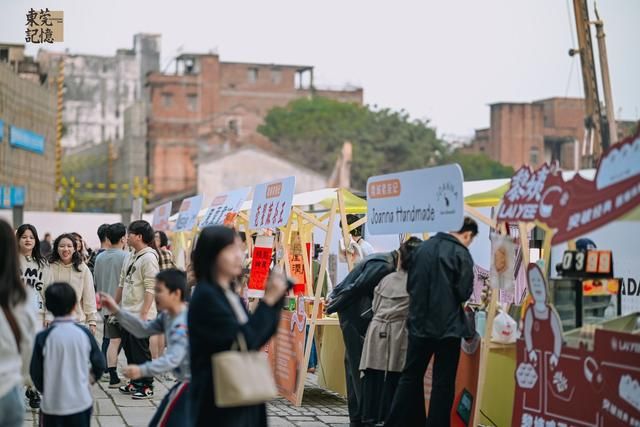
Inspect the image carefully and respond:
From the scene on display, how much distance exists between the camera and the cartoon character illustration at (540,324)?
696 centimetres

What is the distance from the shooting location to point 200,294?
4922 mm

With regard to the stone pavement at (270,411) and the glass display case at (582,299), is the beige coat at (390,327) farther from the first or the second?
the glass display case at (582,299)

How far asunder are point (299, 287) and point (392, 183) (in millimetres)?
3577

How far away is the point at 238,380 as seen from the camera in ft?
15.2

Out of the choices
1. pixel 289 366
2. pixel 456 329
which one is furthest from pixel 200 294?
pixel 289 366

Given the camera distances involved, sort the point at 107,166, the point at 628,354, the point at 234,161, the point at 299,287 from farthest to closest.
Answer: the point at 107,166 → the point at 234,161 → the point at 299,287 → the point at 628,354

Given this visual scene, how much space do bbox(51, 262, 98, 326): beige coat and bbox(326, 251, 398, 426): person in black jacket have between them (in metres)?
2.42

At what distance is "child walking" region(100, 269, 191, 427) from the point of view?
5.73 m

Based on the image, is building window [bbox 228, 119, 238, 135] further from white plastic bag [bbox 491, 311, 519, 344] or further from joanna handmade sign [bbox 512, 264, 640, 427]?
joanna handmade sign [bbox 512, 264, 640, 427]

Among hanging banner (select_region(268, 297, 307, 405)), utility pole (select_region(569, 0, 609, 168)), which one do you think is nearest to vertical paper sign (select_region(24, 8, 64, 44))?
hanging banner (select_region(268, 297, 307, 405))

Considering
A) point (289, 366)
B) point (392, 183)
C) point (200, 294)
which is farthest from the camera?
point (289, 366)

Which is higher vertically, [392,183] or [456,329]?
[392,183]

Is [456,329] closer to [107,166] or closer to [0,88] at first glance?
[0,88]

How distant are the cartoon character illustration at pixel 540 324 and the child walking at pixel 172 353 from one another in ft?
7.96
